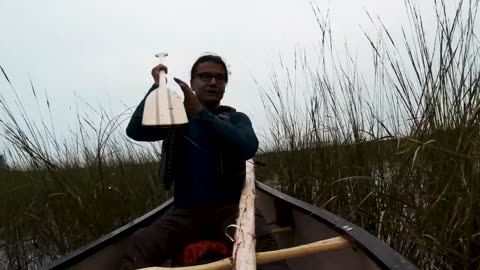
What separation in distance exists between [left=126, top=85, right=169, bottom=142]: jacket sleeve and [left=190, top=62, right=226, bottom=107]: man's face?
0.31 metres

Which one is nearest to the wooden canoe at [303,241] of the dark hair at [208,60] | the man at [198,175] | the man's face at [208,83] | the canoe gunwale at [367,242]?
the canoe gunwale at [367,242]

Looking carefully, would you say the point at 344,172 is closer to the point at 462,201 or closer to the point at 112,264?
the point at 462,201

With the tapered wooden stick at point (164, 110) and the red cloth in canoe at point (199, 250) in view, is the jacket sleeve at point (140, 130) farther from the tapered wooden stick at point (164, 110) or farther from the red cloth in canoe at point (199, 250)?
the red cloth in canoe at point (199, 250)

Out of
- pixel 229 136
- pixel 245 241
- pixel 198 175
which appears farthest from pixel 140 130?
pixel 245 241

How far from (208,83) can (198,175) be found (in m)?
0.59

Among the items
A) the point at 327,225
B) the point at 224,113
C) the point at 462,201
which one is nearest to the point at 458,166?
the point at 462,201

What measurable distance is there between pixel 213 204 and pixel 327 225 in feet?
2.07

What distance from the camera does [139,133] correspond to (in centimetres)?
271

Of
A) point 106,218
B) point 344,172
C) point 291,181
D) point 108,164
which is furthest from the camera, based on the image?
point 108,164

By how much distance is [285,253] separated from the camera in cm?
169

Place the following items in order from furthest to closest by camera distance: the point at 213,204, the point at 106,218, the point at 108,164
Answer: the point at 108,164 → the point at 106,218 → the point at 213,204

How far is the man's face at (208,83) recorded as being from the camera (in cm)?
280

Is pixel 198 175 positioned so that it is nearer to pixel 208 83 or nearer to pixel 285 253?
pixel 208 83

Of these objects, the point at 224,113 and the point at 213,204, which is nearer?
the point at 213,204
